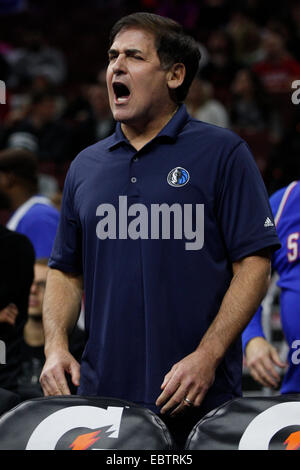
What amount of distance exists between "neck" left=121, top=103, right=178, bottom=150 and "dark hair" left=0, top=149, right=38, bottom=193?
2036 millimetres

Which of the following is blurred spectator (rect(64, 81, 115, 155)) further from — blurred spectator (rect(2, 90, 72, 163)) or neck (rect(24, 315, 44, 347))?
Answer: neck (rect(24, 315, 44, 347))

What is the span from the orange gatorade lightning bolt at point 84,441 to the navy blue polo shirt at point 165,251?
0.42 metres

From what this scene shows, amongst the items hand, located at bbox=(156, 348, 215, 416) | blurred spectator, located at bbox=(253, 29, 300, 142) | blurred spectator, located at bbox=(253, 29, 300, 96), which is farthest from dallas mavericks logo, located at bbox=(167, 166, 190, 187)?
blurred spectator, located at bbox=(253, 29, 300, 96)

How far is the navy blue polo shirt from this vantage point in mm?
2252

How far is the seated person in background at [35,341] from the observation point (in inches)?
146

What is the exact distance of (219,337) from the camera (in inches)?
85.3

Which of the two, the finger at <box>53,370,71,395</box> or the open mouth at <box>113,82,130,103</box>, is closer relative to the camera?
the finger at <box>53,370,71,395</box>

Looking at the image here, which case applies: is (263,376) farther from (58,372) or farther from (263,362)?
(58,372)

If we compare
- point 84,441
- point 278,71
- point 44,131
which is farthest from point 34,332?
point 278,71

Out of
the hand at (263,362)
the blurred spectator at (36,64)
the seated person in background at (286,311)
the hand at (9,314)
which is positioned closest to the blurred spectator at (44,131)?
the blurred spectator at (36,64)

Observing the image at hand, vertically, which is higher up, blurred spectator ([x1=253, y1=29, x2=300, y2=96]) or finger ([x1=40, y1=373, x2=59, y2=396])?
blurred spectator ([x1=253, y1=29, x2=300, y2=96])

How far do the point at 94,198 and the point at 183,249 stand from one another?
0.32 meters

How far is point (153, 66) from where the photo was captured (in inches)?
94.3
